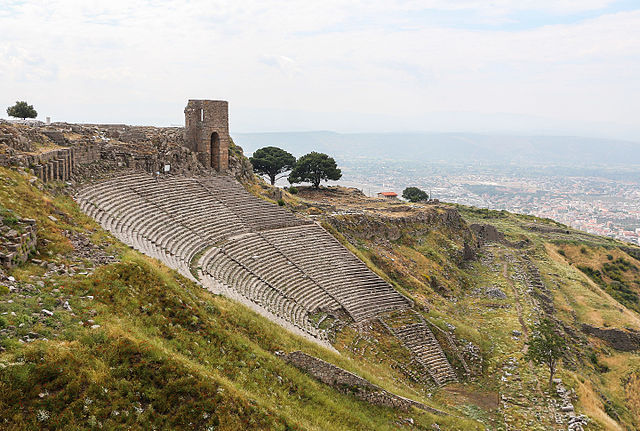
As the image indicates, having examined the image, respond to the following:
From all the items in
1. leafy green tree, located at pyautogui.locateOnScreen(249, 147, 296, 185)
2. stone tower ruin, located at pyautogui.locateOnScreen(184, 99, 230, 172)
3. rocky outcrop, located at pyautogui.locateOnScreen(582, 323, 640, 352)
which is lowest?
rocky outcrop, located at pyautogui.locateOnScreen(582, 323, 640, 352)

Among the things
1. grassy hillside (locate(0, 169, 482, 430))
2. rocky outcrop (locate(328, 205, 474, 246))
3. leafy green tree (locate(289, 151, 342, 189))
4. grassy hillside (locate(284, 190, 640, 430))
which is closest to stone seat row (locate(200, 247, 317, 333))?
grassy hillside (locate(284, 190, 640, 430))

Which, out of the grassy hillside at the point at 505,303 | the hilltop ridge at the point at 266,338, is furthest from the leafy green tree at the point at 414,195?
the hilltop ridge at the point at 266,338

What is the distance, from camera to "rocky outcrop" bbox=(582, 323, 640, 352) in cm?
3094

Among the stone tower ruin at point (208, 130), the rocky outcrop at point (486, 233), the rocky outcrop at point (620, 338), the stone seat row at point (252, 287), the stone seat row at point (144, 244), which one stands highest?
the stone tower ruin at point (208, 130)

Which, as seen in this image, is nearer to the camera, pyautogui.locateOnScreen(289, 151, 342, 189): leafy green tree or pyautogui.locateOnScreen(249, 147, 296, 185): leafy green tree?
pyautogui.locateOnScreen(289, 151, 342, 189): leafy green tree

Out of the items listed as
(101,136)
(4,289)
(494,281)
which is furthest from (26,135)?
(494,281)

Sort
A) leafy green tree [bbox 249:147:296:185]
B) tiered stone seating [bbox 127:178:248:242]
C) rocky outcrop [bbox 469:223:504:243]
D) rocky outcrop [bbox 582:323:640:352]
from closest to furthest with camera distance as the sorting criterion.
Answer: tiered stone seating [bbox 127:178:248:242]
rocky outcrop [bbox 582:323:640:352]
rocky outcrop [bbox 469:223:504:243]
leafy green tree [bbox 249:147:296:185]

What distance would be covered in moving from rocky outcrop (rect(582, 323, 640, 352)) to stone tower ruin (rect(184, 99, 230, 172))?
3184 cm

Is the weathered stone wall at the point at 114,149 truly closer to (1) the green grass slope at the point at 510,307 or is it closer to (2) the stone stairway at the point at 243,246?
(2) the stone stairway at the point at 243,246

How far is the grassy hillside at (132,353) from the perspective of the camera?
8797 millimetres

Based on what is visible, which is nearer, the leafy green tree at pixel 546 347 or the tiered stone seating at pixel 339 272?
the leafy green tree at pixel 546 347

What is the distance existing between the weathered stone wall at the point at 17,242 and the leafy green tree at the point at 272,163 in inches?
1836

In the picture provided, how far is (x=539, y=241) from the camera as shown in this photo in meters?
54.0

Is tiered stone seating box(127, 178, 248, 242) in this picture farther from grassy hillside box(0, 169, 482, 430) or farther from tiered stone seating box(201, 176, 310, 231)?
grassy hillside box(0, 169, 482, 430)
